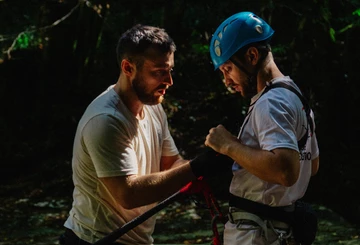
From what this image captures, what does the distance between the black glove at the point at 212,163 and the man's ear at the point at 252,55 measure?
49 cm

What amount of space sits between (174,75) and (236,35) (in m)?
10.5

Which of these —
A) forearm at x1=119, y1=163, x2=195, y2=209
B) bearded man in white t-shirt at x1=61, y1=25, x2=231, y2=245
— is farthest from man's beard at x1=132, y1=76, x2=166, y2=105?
forearm at x1=119, y1=163, x2=195, y2=209

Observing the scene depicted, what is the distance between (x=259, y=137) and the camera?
8.57 feet

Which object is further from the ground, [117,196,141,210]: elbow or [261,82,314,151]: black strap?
[261,82,314,151]: black strap

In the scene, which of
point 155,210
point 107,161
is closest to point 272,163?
point 155,210

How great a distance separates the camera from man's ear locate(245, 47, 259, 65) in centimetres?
279

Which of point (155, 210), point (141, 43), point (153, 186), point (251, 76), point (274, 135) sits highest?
point (141, 43)

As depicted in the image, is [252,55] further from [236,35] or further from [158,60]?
[158,60]

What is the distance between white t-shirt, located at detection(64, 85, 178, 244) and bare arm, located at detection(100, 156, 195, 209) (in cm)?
5

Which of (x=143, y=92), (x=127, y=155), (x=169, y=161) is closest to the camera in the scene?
(x=127, y=155)

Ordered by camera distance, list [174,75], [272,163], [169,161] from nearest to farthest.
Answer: [272,163] → [169,161] → [174,75]

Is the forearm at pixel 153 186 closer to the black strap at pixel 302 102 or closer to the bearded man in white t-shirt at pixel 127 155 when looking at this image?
the bearded man in white t-shirt at pixel 127 155

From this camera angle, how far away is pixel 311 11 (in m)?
8.80

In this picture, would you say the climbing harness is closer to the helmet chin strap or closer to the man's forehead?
the helmet chin strap
